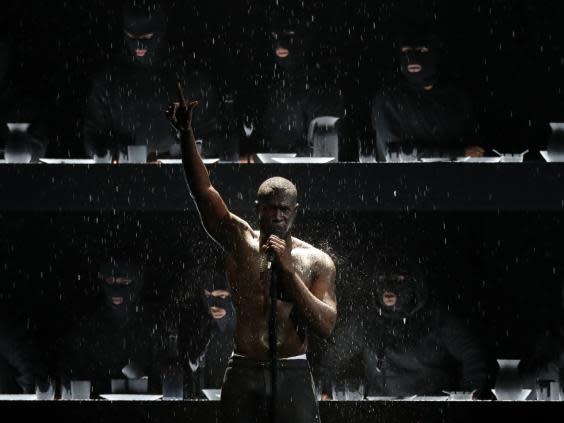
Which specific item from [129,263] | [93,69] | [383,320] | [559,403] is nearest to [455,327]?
[383,320]

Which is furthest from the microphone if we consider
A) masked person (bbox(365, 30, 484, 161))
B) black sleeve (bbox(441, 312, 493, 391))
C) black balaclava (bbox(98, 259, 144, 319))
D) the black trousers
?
masked person (bbox(365, 30, 484, 161))

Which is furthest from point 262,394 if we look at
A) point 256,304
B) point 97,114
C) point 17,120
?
point 17,120

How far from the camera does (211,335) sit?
6066 mm

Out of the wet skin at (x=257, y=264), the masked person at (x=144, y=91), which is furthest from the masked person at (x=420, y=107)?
the wet skin at (x=257, y=264)

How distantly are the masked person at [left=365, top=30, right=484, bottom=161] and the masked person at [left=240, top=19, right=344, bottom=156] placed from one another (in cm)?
30

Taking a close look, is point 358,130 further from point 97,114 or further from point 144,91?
point 97,114

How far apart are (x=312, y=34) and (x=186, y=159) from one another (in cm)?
356

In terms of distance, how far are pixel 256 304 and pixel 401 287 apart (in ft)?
7.88

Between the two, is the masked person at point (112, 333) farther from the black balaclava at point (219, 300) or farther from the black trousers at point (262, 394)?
the black trousers at point (262, 394)

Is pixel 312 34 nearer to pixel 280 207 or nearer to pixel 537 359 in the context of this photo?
pixel 537 359

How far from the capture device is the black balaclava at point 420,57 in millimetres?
6824

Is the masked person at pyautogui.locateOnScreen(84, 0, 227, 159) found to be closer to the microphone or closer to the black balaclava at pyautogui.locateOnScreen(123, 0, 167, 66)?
the black balaclava at pyautogui.locateOnScreen(123, 0, 167, 66)

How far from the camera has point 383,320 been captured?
22.0 feet

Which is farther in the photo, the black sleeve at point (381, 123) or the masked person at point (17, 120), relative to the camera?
the black sleeve at point (381, 123)
